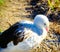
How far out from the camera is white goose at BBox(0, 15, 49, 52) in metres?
4.55

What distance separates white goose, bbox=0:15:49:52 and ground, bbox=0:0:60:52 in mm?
649

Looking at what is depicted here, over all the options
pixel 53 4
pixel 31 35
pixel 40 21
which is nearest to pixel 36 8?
pixel 53 4

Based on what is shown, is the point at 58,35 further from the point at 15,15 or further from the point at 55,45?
the point at 15,15

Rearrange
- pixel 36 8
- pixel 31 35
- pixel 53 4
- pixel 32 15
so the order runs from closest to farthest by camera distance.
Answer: pixel 31 35, pixel 32 15, pixel 36 8, pixel 53 4

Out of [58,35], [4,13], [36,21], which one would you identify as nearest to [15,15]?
[4,13]

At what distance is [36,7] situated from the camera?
651 centimetres

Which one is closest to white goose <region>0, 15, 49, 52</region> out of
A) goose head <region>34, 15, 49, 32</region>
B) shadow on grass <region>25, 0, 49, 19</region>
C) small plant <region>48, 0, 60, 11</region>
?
goose head <region>34, 15, 49, 32</region>

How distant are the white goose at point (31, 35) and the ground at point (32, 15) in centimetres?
65

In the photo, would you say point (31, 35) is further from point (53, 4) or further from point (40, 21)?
point (53, 4)

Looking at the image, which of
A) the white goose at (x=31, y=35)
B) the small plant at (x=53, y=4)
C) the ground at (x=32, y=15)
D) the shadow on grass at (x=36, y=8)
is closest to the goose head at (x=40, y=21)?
the white goose at (x=31, y=35)

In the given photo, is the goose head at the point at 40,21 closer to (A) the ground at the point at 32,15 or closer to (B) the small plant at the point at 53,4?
(A) the ground at the point at 32,15

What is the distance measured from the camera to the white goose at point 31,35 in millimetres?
4551

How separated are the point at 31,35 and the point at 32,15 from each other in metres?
1.69

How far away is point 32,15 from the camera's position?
6242 mm
